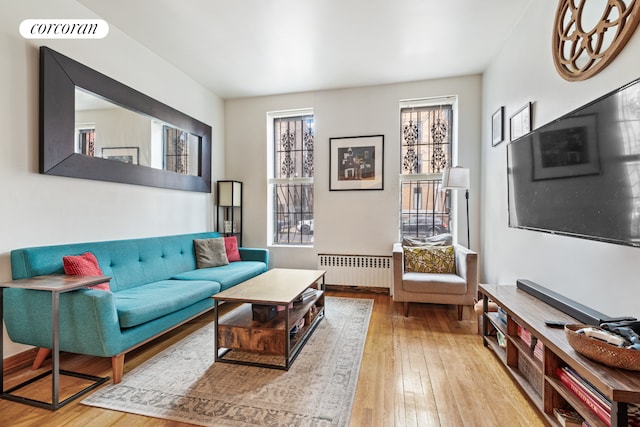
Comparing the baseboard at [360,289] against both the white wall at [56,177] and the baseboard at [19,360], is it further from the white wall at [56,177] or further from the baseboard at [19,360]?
the baseboard at [19,360]

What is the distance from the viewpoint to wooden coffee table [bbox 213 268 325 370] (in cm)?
193

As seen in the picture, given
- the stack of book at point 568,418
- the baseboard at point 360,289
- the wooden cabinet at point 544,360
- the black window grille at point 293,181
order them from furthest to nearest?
1. the black window grille at point 293,181
2. the baseboard at point 360,289
3. the stack of book at point 568,418
4. the wooden cabinet at point 544,360

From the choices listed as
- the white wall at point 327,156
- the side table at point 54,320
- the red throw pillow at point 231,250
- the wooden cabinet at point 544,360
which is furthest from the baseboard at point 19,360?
the wooden cabinet at point 544,360

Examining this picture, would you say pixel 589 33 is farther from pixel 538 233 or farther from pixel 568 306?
pixel 568 306

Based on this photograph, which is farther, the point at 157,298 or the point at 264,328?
the point at 157,298

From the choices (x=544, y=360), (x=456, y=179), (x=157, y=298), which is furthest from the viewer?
(x=456, y=179)

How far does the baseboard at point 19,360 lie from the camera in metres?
1.89

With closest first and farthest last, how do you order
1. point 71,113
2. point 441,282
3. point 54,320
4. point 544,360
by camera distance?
1. point 544,360
2. point 54,320
3. point 71,113
4. point 441,282

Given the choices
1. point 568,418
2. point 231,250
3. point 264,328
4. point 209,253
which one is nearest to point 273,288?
point 264,328

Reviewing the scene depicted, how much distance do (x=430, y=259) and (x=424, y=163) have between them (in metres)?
1.33

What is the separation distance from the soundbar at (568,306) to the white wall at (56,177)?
3.34 meters

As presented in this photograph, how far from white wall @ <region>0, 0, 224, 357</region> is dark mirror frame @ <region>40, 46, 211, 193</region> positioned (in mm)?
68

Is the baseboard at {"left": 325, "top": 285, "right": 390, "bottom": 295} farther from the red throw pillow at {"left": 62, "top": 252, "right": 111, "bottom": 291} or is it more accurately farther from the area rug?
the red throw pillow at {"left": 62, "top": 252, "right": 111, "bottom": 291}

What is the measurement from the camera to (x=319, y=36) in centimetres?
276
